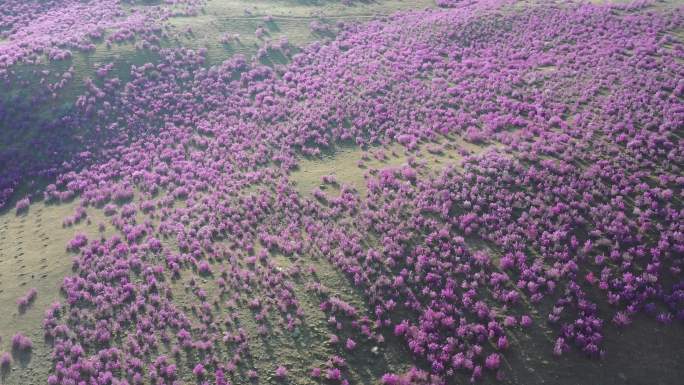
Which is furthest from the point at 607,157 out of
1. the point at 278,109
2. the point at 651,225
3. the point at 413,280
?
the point at 278,109

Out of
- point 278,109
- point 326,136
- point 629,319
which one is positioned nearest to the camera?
point 629,319

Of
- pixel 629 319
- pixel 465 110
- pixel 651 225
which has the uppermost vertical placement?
pixel 465 110

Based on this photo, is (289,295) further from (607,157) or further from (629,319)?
(607,157)

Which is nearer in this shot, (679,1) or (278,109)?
(278,109)

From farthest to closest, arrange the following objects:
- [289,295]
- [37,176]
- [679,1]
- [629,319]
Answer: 1. [679,1]
2. [37,176]
3. [289,295]
4. [629,319]

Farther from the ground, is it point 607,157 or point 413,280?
point 607,157

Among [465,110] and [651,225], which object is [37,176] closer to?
[465,110]

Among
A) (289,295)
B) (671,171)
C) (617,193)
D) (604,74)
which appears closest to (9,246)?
(289,295)
